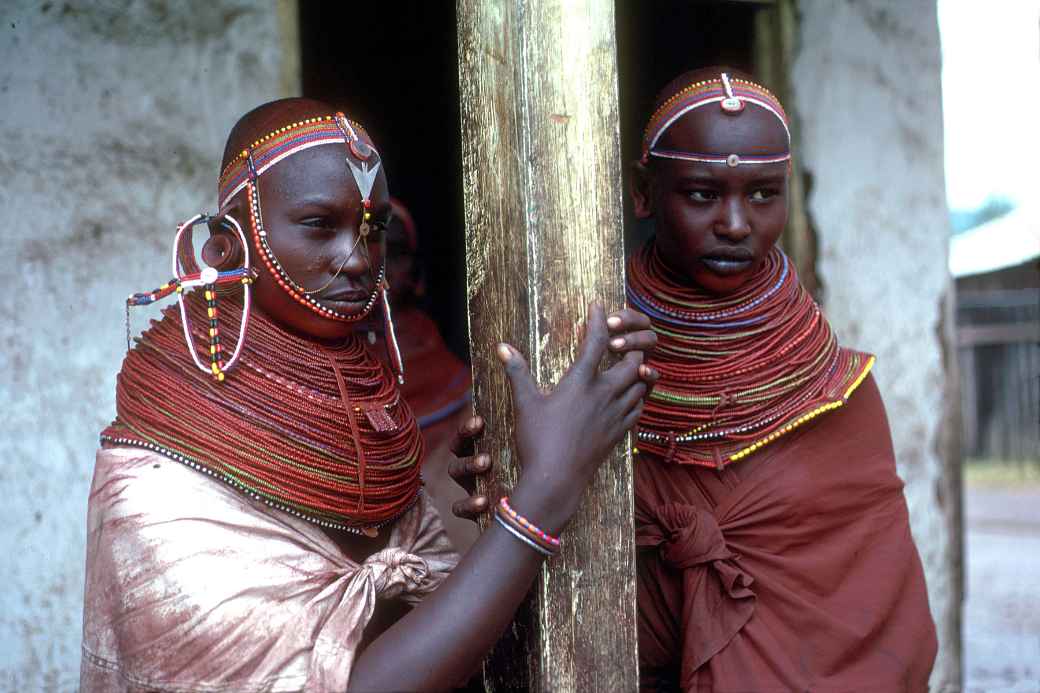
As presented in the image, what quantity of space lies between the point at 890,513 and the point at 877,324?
75.5 inches

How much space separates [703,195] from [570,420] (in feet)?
3.20

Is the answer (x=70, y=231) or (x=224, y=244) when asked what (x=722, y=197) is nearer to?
(x=224, y=244)

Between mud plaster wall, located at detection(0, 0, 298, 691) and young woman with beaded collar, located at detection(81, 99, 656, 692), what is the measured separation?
1511 mm

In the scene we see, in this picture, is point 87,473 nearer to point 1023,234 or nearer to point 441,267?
point 441,267

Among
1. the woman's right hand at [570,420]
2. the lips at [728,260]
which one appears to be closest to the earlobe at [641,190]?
the lips at [728,260]

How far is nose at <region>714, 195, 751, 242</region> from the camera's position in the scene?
8.49 feet

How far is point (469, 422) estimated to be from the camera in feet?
7.03

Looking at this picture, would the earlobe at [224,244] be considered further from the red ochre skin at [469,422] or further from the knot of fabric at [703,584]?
the knot of fabric at [703,584]

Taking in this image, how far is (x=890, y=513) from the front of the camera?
2666mm

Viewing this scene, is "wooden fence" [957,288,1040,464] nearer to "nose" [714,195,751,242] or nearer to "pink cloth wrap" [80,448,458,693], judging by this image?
"nose" [714,195,751,242]

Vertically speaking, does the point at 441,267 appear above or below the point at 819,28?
below

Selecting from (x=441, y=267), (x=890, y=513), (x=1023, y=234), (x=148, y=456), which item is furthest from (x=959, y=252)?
(x=148, y=456)

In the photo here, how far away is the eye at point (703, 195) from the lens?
2.66 m

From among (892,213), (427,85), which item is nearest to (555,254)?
(892,213)
